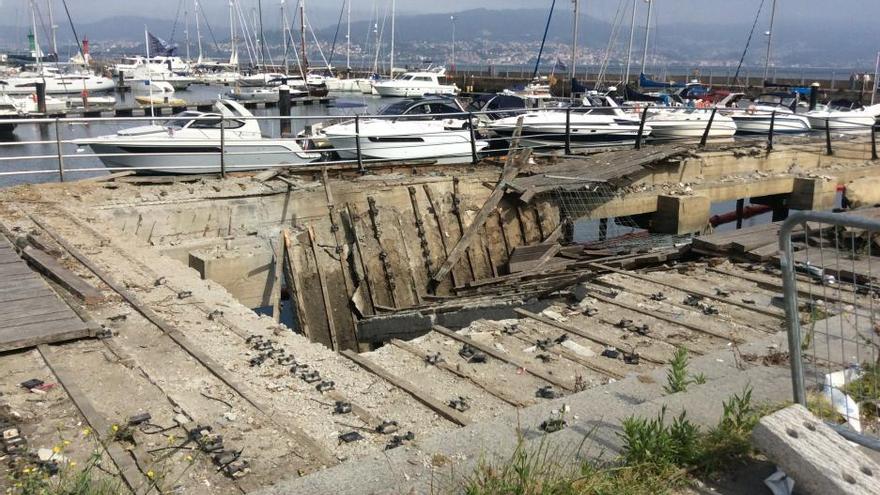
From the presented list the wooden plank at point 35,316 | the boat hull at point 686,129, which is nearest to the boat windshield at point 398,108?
the boat hull at point 686,129

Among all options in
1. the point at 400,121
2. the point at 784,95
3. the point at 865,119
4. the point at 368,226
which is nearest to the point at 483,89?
the point at 784,95

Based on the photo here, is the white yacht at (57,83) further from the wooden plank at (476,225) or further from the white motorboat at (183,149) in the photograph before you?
the wooden plank at (476,225)

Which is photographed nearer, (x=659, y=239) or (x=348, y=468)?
(x=348, y=468)

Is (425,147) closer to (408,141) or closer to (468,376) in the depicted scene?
(408,141)

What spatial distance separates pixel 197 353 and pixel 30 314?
1.76 m

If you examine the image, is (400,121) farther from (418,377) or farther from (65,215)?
(418,377)

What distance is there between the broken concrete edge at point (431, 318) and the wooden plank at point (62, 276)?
4906 mm

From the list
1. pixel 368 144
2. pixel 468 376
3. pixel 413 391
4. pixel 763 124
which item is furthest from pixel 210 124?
pixel 763 124

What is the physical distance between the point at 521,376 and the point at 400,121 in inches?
572

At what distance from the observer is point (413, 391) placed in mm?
6309

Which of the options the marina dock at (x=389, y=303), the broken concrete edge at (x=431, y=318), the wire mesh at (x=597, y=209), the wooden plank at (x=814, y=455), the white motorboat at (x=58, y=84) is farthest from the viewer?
the white motorboat at (x=58, y=84)

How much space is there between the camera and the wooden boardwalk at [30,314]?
6473 mm

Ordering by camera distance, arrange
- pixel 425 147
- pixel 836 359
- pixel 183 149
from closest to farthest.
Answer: pixel 836 359
pixel 183 149
pixel 425 147

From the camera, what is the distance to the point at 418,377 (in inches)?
275
